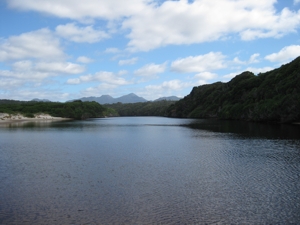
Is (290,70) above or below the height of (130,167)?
above

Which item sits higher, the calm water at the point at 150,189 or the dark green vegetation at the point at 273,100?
the dark green vegetation at the point at 273,100

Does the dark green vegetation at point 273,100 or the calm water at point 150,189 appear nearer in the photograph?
the calm water at point 150,189

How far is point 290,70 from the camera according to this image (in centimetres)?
12444

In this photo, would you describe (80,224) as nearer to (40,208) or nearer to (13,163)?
(40,208)

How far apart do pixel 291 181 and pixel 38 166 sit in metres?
28.8

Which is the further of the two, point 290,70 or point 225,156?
point 290,70

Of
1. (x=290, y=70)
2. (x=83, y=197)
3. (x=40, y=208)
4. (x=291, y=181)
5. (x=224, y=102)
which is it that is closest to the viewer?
(x=40, y=208)

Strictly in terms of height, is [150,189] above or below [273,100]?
below

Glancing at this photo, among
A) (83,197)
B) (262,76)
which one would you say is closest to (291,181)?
(83,197)

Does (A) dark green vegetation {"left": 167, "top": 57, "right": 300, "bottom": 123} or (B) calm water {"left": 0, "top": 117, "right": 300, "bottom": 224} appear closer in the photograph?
(B) calm water {"left": 0, "top": 117, "right": 300, "bottom": 224}

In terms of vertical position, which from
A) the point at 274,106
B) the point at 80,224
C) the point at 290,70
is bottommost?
the point at 80,224

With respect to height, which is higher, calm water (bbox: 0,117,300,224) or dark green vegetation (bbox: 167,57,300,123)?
dark green vegetation (bbox: 167,57,300,123)

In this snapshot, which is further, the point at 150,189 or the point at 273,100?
the point at 273,100

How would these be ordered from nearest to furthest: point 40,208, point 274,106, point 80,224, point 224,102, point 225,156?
point 80,224
point 40,208
point 225,156
point 274,106
point 224,102
